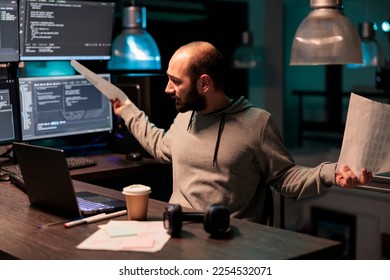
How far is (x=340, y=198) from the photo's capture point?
4.60m

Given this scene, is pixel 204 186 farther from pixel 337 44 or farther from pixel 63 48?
pixel 63 48

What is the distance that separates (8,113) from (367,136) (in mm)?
1992

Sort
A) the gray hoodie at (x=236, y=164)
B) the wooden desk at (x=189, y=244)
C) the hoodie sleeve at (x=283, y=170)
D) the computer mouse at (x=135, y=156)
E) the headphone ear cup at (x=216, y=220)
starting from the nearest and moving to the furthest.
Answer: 1. the wooden desk at (x=189, y=244)
2. the headphone ear cup at (x=216, y=220)
3. the hoodie sleeve at (x=283, y=170)
4. the gray hoodie at (x=236, y=164)
5. the computer mouse at (x=135, y=156)

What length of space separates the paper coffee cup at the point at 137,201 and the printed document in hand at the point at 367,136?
654 millimetres

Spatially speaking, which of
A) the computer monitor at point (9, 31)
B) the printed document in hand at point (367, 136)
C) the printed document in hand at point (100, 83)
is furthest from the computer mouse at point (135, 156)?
the printed document in hand at point (367, 136)

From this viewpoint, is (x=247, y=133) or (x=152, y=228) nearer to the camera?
(x=152, y=228)

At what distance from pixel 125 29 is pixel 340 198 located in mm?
1975

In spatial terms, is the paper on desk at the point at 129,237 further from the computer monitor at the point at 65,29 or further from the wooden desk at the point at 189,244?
the computer monitor at the point at 65,29

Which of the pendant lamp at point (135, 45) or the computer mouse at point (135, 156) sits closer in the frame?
the computer mouse at point (135, 156)

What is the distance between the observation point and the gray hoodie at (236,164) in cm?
244

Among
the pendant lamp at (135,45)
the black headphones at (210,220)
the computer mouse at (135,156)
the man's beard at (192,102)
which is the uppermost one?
the pendant lamp at (135,45)

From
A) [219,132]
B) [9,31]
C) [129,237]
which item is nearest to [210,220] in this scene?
[129,237]

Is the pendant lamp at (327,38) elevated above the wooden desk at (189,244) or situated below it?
above
